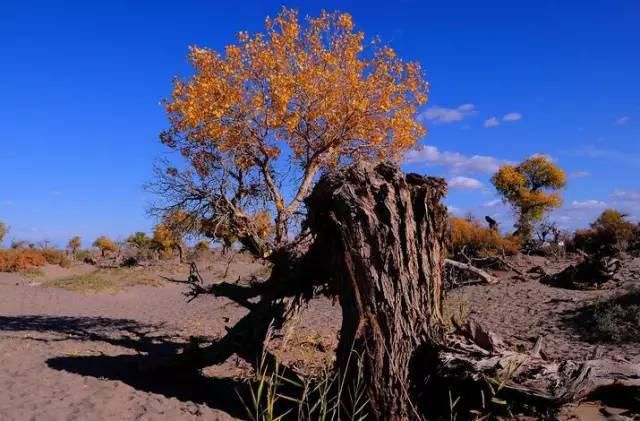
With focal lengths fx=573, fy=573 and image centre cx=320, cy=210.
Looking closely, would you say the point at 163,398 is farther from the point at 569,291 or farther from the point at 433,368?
the point at 569,291

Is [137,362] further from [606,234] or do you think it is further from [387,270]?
[606,234]

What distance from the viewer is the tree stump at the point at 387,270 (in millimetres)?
5879

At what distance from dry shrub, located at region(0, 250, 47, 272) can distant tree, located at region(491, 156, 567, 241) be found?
2799 centimetres

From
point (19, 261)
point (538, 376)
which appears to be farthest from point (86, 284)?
point (538, 376)

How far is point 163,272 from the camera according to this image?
3061 centimetres

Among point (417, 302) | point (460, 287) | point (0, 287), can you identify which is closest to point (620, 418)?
point (417, 302)

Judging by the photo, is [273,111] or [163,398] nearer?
[163,398]

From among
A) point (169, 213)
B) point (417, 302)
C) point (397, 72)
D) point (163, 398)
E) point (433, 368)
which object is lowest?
point (163, 398)

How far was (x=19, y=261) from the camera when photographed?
97.1ft

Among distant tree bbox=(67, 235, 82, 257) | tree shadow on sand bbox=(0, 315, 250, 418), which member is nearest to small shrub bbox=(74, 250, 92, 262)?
distant tree bbox=(67, 235, 82, 257)

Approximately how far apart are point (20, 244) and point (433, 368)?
4261cm

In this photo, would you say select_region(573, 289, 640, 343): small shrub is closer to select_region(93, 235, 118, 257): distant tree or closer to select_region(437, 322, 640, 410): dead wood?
select_region(437, 322, 640, 410): dead wood

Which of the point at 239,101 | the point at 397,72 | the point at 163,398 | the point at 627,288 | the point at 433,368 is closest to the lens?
the point at 433,368

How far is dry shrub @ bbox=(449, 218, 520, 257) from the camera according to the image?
24028mm
